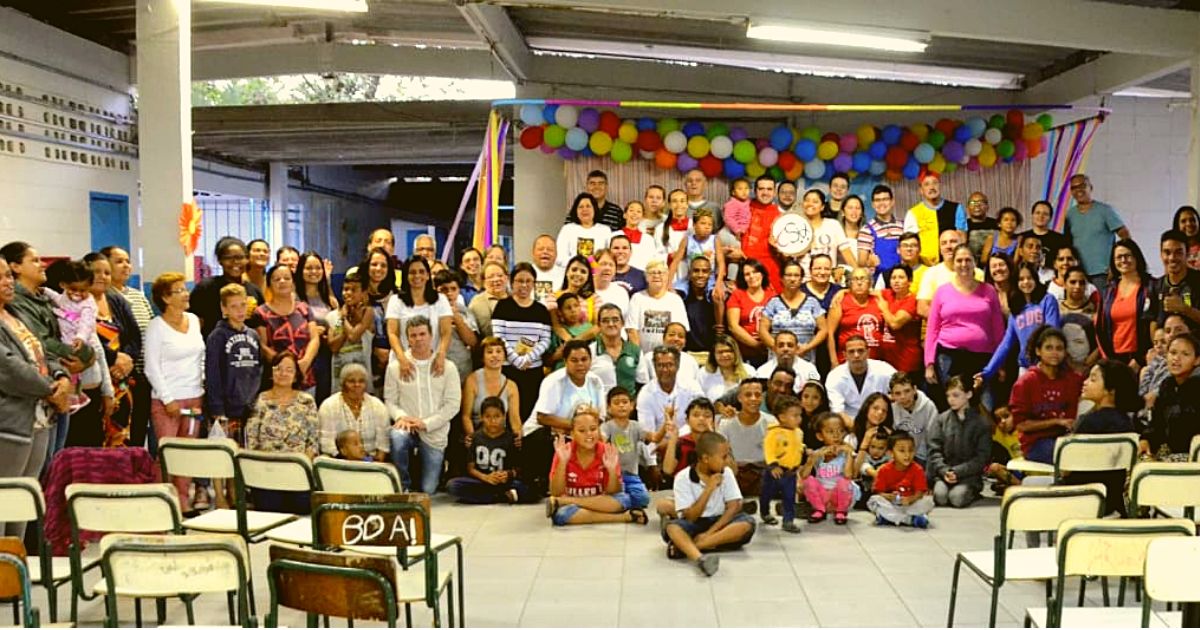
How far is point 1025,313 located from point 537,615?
13.1 ft

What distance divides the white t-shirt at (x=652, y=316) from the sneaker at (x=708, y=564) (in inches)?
87.8

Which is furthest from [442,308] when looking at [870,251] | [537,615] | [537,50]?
[537,50]

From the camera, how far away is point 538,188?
9.88 m

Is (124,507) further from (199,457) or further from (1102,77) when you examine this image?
(1102,77)

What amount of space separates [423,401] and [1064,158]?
259 inches

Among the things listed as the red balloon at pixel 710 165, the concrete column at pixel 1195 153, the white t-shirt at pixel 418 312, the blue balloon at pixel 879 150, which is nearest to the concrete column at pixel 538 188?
the red balloon at pixel 710 165

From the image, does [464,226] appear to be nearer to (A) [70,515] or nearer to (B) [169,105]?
(B) [169,105]

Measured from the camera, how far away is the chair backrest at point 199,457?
13.9 ft

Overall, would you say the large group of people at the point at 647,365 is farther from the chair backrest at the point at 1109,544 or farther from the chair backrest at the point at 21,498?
the chair backrest at the point at 1109,544

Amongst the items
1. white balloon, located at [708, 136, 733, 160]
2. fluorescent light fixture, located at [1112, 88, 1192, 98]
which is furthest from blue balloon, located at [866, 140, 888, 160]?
fluorescent light fixture, located at [1112, 88, 1192, 98]

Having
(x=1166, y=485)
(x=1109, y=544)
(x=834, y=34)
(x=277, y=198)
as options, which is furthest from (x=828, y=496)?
(x=277, y=198)

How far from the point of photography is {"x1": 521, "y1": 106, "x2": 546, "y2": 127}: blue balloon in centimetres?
899

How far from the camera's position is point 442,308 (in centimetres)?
642

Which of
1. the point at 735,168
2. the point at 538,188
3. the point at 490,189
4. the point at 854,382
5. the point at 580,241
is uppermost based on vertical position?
the point at 735,168
